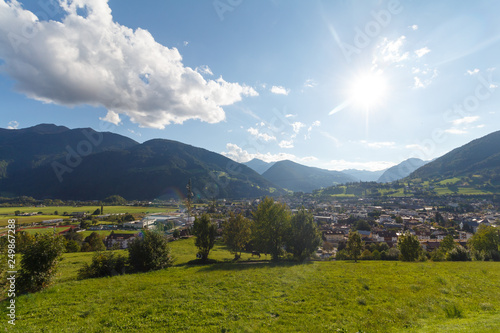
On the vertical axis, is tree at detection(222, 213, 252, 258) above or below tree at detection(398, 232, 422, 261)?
above

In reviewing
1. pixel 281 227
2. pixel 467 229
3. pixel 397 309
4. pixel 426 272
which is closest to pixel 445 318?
pixel 397 309

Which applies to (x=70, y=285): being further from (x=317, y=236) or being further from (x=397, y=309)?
(x=317, y=236)

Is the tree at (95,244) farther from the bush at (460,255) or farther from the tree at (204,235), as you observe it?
the bush at (460,255)

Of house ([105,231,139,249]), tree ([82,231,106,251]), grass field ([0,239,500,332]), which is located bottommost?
house ([105,231,139,249])

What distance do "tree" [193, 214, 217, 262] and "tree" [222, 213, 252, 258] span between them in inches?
293

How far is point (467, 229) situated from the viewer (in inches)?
3939

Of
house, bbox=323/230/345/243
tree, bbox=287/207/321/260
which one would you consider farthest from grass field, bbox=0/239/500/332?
house, bbox=323/230/345/243

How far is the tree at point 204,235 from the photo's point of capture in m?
34.1

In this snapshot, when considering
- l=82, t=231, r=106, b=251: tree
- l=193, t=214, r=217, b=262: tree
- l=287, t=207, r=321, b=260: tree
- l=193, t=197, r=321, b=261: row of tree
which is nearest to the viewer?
l=287, t=207, r=321, b=260: tree

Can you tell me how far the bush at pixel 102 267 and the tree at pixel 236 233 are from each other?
20837 mm

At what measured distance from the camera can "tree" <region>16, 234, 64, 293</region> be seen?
51.3 ft

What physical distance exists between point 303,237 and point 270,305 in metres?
22.3

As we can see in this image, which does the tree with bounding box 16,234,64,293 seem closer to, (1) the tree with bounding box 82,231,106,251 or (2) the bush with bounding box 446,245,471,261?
(1) the tree with bounding box 82,231,106,251

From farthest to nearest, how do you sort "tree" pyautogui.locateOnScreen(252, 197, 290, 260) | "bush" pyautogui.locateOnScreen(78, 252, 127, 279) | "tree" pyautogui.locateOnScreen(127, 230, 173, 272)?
1. "tree" pyautogui.locateOnScreen(252, 197, 290, 260)
2. "tree" pyautogui.locateOnScreen(127, 230, 173, 272)
3. "bush" pyautogui.locateOnScreen(78, 252, 127, 279)
